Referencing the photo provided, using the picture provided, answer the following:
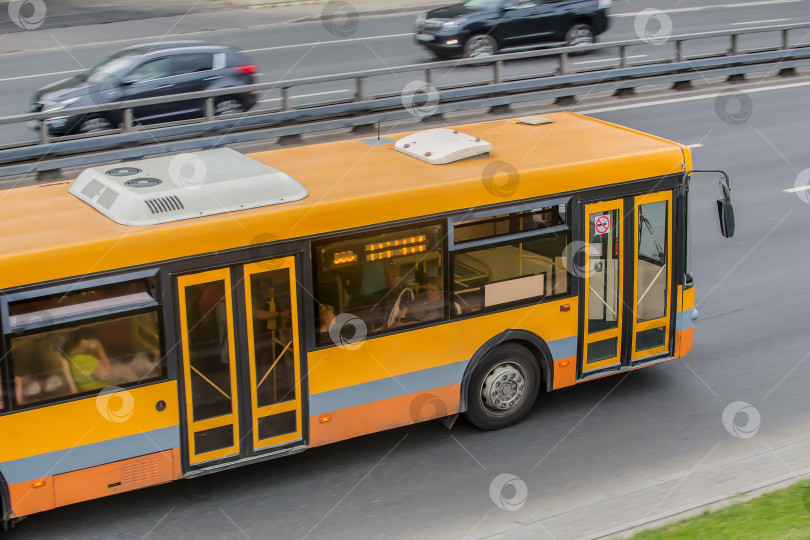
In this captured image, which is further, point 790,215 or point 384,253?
point 790,215

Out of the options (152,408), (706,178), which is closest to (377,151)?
(152,408)

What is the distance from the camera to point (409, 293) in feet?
31.2

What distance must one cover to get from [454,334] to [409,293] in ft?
2.07

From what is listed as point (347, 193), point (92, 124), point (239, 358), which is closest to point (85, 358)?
point (239, 358)

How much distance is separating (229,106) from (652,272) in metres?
12.0

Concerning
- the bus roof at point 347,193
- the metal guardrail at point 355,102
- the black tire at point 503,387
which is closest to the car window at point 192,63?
the metal guardrail at point 355,102

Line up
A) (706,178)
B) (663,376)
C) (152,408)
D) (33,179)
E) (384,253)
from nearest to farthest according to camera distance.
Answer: (152,408) → (384,253) → (663,376) → (33,179) → (706,178)

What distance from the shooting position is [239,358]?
871 cm

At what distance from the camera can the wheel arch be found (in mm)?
9969

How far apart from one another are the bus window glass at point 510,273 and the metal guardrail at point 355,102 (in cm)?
827

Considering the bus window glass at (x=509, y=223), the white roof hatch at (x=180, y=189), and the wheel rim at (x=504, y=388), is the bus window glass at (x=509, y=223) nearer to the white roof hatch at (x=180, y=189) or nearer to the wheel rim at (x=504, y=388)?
the wheel rim at (x=504, y=388)

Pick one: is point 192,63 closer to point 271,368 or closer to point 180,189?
point 180,189

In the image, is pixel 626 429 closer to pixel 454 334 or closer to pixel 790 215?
pixel 454 334

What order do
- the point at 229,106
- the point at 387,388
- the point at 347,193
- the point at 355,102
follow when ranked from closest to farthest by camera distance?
the point at 347,193 < the point at 387,388 < the point at 355,102 < the point at 229,106
